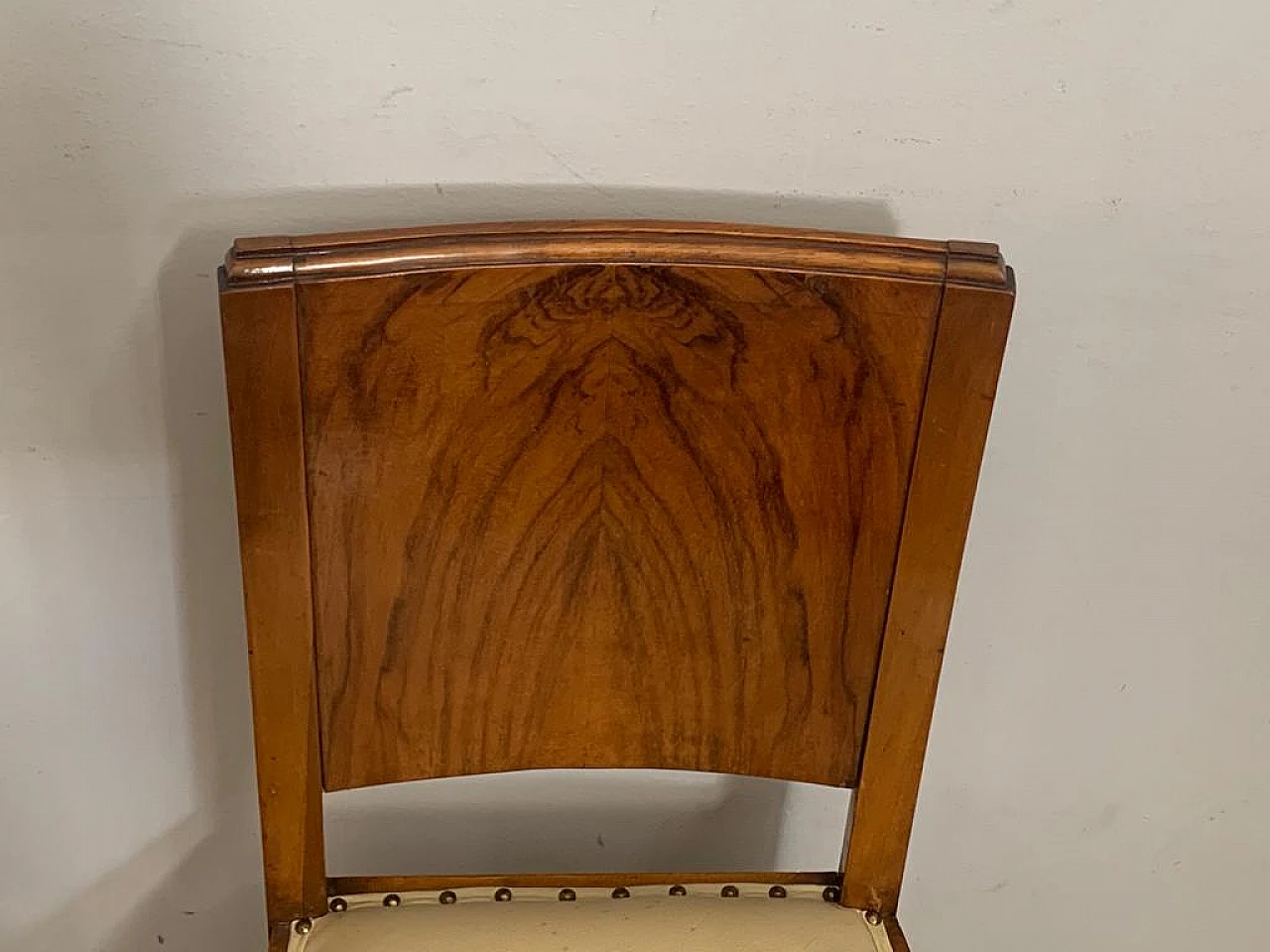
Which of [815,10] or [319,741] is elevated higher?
[815,10]

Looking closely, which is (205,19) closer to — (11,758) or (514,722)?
(514,722)

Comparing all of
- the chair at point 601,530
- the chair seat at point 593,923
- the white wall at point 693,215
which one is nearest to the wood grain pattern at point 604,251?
the chair at point 601,530

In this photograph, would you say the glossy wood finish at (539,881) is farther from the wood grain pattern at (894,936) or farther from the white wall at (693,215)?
the white wall at (693,215)

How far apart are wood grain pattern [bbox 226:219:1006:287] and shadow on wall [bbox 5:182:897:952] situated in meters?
0.12

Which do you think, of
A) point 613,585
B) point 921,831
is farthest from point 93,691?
point 921,831

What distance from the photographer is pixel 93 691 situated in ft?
3.02

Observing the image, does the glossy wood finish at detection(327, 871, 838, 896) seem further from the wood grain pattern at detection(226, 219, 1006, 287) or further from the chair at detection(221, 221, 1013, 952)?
the wood grain pattern at detection(226, 219, 1006, 287)

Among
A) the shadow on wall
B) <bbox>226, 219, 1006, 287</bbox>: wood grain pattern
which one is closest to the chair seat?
the shadow on wall

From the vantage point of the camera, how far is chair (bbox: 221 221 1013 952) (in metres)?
0.68

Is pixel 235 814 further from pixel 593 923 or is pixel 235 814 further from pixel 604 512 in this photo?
pixel 604 512

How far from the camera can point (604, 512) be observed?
75cm

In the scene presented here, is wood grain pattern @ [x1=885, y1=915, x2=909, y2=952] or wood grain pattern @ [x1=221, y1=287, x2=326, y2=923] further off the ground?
wood grain pattern @ [x1=221, y1=287, x2=326, y2=923]

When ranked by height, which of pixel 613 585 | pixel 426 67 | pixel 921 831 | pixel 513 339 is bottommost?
pixel 921 831

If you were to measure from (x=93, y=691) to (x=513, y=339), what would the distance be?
0.44m
